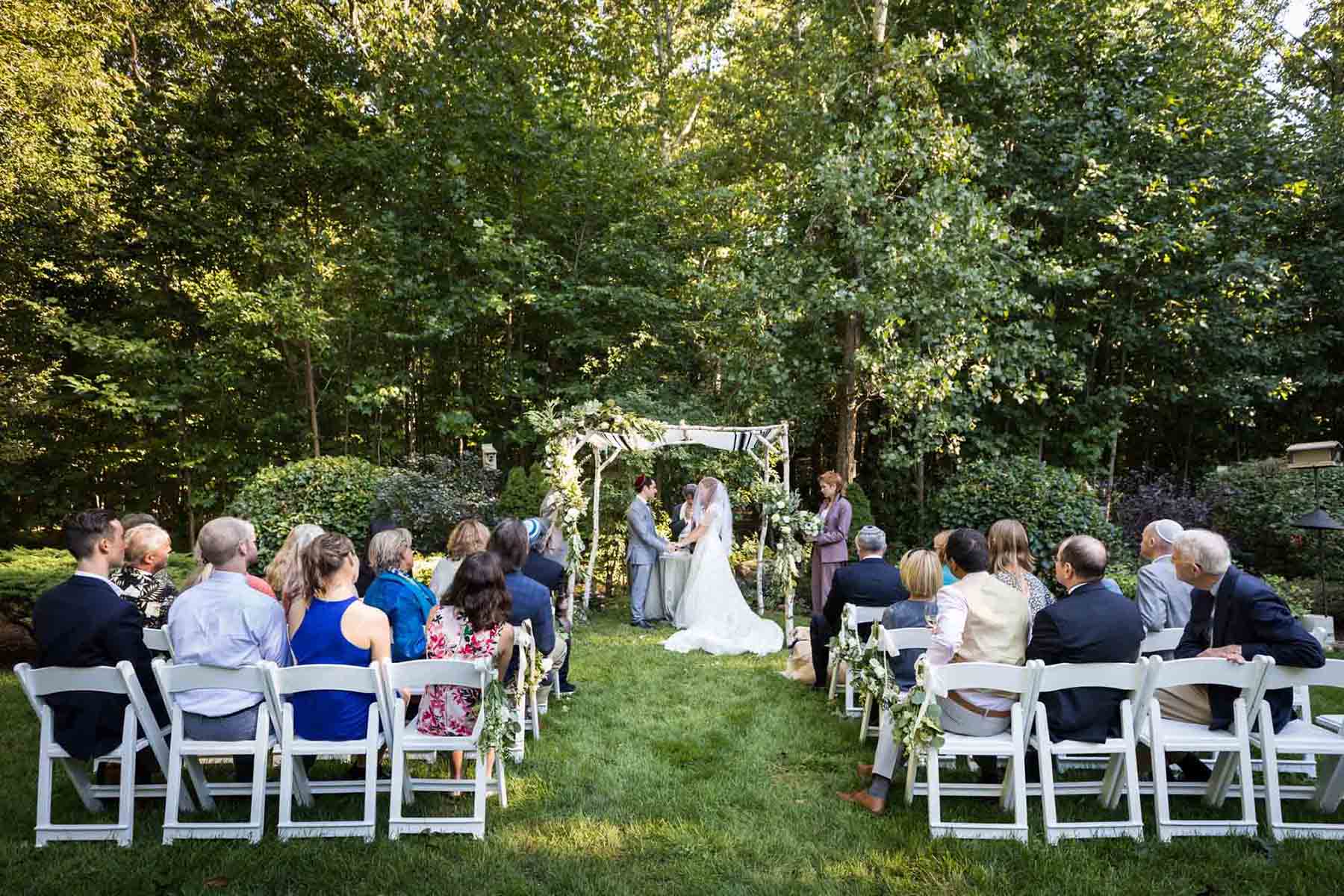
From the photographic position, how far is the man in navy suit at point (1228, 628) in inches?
147

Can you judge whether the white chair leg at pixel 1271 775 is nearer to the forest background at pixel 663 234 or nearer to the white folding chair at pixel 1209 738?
the white folding chair at pixel 1209 738

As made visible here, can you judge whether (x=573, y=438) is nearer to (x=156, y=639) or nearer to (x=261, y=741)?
(x=156, y=639)

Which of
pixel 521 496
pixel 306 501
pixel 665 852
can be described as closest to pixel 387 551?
pixel 665 852

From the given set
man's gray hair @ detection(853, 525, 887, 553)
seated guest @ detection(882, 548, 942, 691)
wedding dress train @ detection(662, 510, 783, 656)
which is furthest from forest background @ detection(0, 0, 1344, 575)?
seated guest @ detection(882, 548, 942, 691)

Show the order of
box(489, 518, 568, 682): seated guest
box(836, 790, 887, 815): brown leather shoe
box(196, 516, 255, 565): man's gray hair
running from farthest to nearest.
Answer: box(489, 518, 568, 682): seated guest
box(836, 790, 887, 815): brown leather shoe
box(196, 516, 255, 565): man's gray hair

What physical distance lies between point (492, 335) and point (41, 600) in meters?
13.5

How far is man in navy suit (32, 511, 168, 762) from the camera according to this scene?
3.85 metres

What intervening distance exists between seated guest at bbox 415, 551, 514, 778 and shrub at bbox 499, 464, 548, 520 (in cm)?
623

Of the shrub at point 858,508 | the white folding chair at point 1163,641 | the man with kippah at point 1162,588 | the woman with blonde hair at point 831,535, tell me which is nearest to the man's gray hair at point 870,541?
the man with kippah at point 1162,588

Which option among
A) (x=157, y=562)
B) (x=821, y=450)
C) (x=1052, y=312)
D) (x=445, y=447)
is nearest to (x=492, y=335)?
(x=445, y=447)

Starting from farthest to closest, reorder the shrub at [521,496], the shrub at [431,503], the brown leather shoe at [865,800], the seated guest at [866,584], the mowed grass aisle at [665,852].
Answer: the shrub at [431,503]
the shrub at [521,496]
the seated guest at [866,584]
the brown leather shoe at [865,800]
the mowed grass aisle at [665,852]

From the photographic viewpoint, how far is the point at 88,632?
386cm

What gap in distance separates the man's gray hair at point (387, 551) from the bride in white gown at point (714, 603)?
14.2 feet

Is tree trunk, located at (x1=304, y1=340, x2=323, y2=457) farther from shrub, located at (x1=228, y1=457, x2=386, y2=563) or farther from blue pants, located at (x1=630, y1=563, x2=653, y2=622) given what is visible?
blue pants, located at (x1=630, y1=563, x2=653, y2=622)
